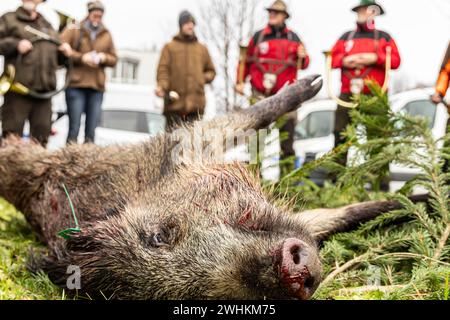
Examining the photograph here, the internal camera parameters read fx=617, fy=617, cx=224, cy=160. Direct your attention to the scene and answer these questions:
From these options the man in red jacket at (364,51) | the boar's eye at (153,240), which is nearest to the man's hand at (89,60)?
the man in red jacket at (364,51)

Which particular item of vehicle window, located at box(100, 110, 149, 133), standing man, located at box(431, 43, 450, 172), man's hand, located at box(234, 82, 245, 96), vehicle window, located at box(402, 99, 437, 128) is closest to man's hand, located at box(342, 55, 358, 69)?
standing man, located at box(431, 43, 450, 172)

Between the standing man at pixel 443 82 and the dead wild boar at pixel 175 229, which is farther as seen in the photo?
the standing man at pixel 443 82

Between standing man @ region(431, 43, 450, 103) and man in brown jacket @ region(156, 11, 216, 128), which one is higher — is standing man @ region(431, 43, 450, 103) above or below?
below

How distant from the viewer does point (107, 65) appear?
309 inches

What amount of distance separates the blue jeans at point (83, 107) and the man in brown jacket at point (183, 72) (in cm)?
81

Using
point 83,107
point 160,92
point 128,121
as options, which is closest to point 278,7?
point 160,92

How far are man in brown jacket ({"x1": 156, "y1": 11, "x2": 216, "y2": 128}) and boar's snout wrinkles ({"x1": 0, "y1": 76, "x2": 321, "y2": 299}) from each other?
11.6ft

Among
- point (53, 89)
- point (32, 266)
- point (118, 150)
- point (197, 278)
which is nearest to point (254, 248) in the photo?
point (197, 278)

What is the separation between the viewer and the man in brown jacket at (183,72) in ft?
26.2

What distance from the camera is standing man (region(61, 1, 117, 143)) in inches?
300

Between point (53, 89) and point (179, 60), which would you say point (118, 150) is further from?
point (179, 60)

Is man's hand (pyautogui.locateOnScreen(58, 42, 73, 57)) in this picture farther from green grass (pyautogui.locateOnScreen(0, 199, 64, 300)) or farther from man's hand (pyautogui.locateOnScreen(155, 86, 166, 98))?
green grass (pyautogui.locateOnScreen(0, 199, 64, 300))

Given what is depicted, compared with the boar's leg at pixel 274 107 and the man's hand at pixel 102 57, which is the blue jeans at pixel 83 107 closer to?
the man's hand at pixel 102 57

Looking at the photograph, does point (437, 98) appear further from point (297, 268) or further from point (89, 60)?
point (89, 60)
